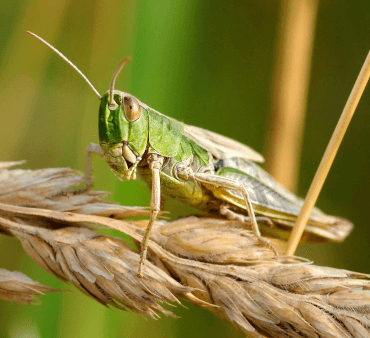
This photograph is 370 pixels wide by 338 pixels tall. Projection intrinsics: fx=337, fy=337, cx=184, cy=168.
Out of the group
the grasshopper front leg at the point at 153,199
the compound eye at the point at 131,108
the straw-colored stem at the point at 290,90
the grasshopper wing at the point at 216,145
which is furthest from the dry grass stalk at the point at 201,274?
the straw-colored stem at the point at 290,90

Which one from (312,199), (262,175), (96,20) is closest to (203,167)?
(262,175)

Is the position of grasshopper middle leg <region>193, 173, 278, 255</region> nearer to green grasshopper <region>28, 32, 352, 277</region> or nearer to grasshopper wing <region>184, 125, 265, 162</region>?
green grasshopper <region>28, 32, 352, 277</region>

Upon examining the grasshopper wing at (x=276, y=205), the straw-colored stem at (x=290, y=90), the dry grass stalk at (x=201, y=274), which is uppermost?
the straw-colored stem at (x=290, y=90)

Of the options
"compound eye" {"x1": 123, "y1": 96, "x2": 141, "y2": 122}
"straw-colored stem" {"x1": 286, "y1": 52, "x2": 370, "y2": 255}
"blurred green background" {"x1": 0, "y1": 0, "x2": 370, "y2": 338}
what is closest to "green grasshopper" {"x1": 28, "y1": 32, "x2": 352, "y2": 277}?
"compound eye" {"x1": 123, "y1": 96, "x2": 141, "y2": 122}

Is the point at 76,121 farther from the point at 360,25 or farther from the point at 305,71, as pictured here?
the point at 360,25

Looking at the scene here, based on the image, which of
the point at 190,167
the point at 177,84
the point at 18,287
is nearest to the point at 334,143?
the point at 190,167

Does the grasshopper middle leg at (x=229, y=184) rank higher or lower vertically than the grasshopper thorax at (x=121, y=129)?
lower

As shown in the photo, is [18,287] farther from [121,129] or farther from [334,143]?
[334,143]

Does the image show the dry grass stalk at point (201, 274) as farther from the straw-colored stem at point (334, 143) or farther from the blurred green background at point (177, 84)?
the blurred green background at point (177, 84)
